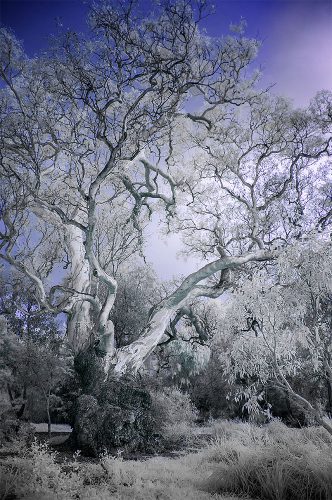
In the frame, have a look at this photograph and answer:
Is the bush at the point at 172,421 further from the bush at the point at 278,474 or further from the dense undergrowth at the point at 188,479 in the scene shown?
the bush at the point at 278,474

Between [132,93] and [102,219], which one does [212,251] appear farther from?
[132,93]

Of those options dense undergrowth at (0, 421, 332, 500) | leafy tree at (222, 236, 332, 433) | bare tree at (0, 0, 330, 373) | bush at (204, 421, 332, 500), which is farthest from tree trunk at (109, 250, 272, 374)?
bush at (204, 421, 332, 500)

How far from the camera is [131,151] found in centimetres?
1020

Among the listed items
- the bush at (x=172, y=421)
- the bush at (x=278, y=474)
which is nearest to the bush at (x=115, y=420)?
the bush at (x=172, y=421)

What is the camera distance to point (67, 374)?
10273 millimetres

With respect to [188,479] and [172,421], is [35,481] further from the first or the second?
[172,421]

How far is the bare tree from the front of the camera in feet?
26.5

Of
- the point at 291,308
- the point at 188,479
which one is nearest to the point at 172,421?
the point at 188,479

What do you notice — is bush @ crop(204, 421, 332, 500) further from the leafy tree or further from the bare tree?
the bare tree

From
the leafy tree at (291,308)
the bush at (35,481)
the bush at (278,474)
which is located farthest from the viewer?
the leafy tree at (291,308)

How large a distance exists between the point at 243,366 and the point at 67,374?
6105mm

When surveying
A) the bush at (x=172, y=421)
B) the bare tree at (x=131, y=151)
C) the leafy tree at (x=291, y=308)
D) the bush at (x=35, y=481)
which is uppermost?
the bare tree at (x=131, y=151)

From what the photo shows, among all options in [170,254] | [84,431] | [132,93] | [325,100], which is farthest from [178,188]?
[170,254]

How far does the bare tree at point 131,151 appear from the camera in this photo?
8.06 m
